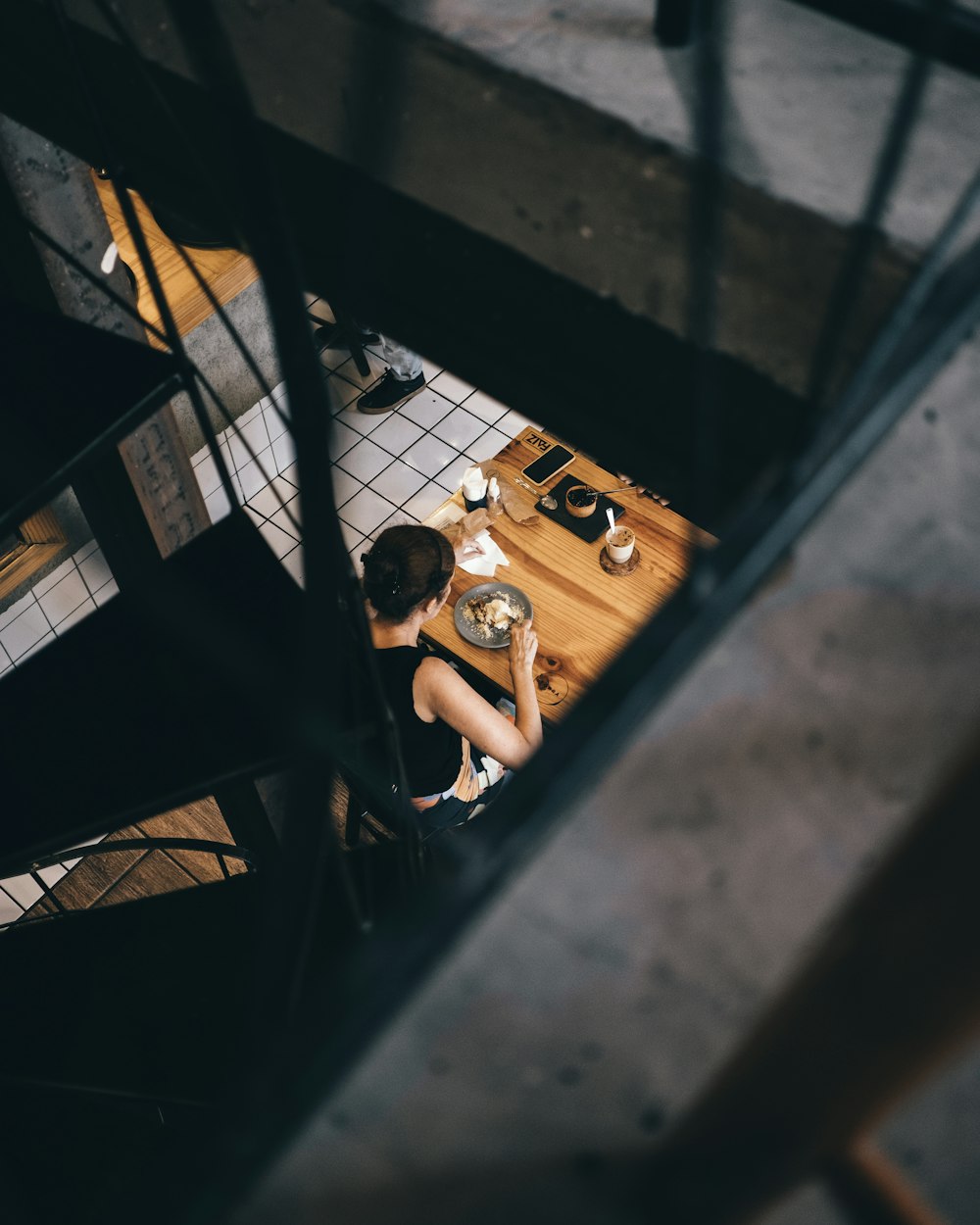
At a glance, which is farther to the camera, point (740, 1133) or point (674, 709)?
point (674, 709)

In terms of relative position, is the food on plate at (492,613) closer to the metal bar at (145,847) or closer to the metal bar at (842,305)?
the metal bar at (145,847)

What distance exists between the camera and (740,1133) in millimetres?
545

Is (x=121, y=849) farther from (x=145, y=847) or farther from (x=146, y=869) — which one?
(x=146, y=869)

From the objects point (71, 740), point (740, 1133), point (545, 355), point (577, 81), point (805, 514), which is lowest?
point (740, 1133)

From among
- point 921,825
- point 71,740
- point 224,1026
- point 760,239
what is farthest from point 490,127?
point 224,1026

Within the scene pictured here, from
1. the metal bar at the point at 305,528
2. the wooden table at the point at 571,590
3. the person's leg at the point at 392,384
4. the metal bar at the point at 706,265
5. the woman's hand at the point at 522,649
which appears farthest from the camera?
the person's leg at the point at 392,384

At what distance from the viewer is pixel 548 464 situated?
15.9 feet

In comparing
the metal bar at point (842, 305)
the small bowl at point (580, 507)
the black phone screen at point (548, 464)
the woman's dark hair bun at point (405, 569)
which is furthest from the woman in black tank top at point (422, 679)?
the metal bar at point (842, 305)

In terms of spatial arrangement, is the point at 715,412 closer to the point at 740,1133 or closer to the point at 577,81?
the point at 577,81

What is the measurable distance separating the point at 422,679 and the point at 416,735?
22 cm

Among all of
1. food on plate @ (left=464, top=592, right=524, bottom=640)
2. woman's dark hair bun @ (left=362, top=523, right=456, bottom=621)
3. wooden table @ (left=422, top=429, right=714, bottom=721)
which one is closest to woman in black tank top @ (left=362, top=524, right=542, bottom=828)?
woman's dark hair bun @ (left=362, top=523, right=456, bottom=621)

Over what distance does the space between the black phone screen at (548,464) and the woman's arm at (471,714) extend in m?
1.31

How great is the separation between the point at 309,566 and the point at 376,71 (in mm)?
1454

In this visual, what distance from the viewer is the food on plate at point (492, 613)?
429cm
